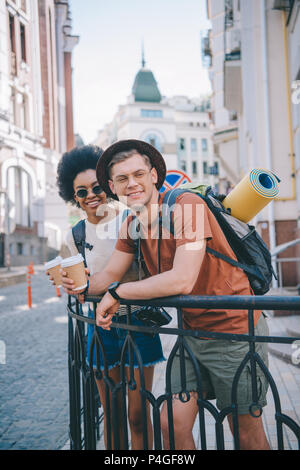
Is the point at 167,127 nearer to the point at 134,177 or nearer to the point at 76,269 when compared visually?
the point at 134,177

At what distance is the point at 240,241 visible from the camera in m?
1.94

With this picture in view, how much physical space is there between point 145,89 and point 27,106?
71688 millimetres

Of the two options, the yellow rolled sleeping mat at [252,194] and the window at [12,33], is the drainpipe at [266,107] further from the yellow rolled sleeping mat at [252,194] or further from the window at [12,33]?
the yellow rolled sleeping mat at [252,194]

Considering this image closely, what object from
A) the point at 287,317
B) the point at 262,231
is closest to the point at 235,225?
the point at 287,317

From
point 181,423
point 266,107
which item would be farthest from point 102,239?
point 266,107

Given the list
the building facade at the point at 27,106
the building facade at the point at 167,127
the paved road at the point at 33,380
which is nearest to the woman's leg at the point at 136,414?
the paved road at the point at 33,380

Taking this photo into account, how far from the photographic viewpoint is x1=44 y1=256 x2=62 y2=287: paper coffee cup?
212 cm

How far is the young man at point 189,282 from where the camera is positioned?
71.4 inches

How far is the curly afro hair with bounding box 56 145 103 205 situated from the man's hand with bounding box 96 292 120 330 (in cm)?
110

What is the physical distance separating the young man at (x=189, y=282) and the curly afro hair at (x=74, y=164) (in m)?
0.66

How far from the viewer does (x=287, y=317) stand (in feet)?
25.7

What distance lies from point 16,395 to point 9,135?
1060 centimetres
